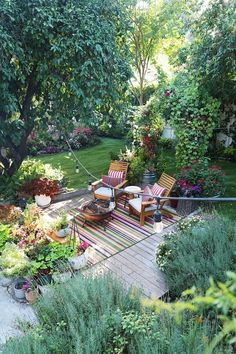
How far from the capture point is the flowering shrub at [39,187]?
7.67 metres

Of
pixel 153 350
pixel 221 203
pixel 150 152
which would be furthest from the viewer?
pixel 150 152

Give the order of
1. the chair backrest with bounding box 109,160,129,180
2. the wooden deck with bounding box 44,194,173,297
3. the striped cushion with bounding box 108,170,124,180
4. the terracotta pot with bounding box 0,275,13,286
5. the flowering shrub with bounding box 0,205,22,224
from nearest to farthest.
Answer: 1. the wooden deck with bounding box 44,194,173,297
2. the terracotta pot with bounding box 0,275,13,286
3. the flowering shrub with bounding box 0,205,22,224
4. the striped cushion with bounding box 108,170,124,180
5. the chair backrest with bounding box 109,160,129,180

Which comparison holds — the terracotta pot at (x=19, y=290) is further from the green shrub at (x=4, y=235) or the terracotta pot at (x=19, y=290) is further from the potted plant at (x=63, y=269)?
the green shrub at (x=4, y=235)

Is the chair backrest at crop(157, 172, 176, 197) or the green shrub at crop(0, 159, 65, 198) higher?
the chair backrest at crop(157, 172, 176, 197)

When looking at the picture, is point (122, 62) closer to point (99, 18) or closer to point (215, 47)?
point (99, 18)

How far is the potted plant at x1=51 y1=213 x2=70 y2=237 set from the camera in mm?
5516

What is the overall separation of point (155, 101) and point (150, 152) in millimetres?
1525

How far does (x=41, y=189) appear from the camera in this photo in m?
7.72

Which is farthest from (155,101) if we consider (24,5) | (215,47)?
(24,5)

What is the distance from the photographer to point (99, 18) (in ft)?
19.9

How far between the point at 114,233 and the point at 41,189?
2.56 metres

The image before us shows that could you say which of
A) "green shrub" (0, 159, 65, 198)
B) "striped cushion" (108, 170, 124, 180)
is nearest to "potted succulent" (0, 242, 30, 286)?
"green shrub" (0, 159, 65, 198)

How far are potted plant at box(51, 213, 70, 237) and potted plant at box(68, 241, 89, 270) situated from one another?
0.52 metres

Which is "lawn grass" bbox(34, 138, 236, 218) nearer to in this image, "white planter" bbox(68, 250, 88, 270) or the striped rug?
the striped rug
